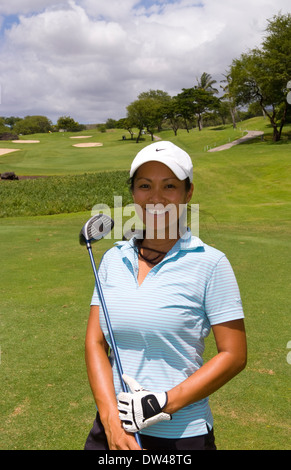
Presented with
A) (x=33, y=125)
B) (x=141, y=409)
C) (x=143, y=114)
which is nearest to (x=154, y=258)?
(x=141, y=409)

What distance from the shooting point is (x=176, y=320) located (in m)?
2.29

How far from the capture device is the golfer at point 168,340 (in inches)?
86.9

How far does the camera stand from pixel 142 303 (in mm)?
2338

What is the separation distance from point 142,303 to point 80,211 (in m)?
23.4

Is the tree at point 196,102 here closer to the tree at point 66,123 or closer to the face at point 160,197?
the tree at point 66,123

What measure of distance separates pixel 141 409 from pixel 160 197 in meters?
1.10

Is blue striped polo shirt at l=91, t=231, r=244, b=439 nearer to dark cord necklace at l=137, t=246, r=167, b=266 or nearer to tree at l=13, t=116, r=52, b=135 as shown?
dark cord necklace at l=137, t=246, r=167, b=266

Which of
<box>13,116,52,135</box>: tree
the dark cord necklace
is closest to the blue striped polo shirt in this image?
the dark cord necklace

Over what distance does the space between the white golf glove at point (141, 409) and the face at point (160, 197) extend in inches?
34.6

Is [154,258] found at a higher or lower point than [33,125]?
lower

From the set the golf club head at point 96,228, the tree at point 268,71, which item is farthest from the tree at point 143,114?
the golf club head at point 96,228

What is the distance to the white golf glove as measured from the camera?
6.93 ft

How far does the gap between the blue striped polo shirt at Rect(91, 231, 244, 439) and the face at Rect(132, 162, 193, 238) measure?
0.22m

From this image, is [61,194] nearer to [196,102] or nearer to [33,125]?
[196,102]
